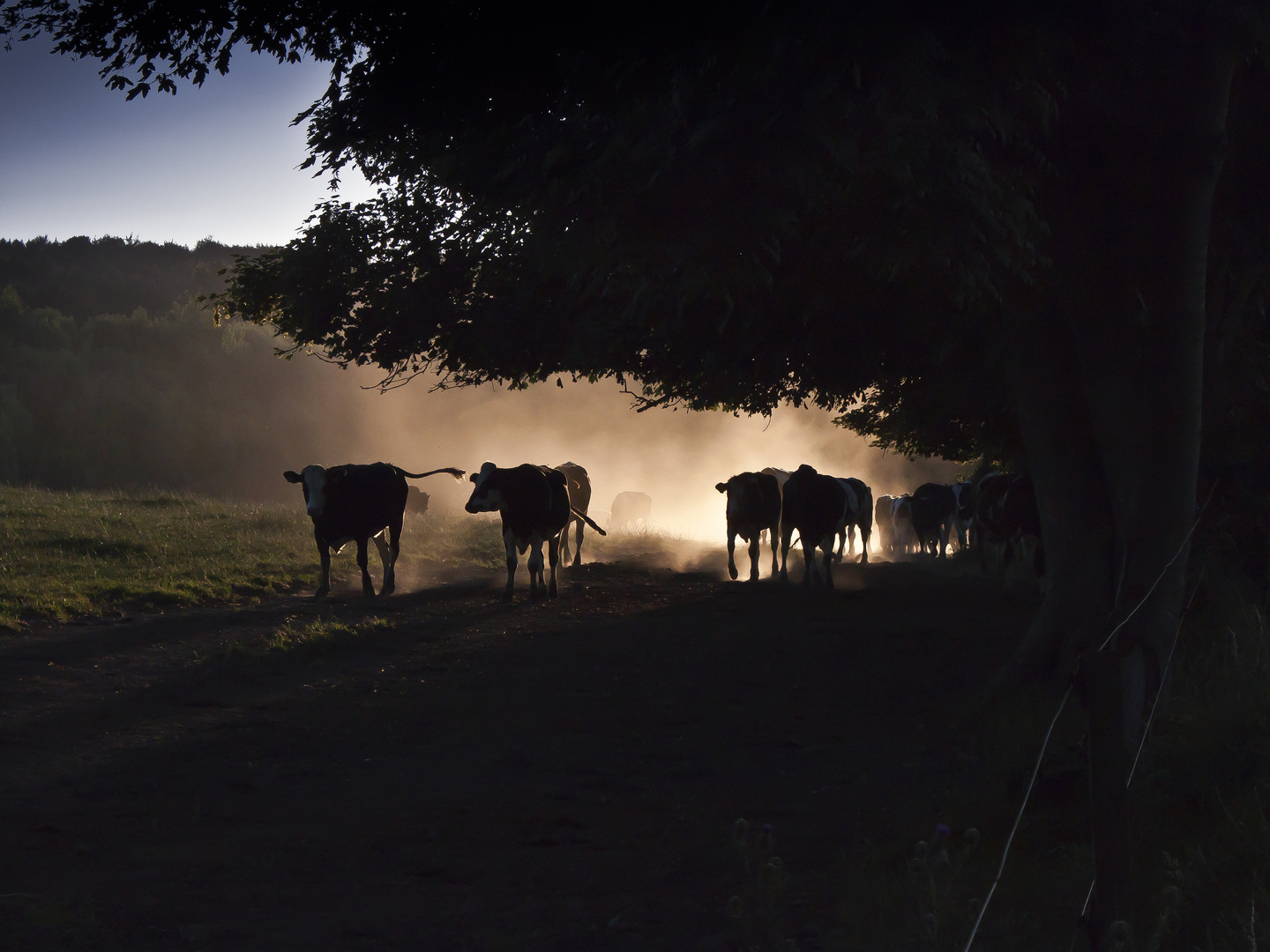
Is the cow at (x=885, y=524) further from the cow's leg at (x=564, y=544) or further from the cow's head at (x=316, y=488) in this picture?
the cow's head at (x=316, y=488)

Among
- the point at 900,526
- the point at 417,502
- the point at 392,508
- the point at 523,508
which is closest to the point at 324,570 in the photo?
the point at 392,508

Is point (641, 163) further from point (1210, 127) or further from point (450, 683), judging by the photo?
point (450, 683)

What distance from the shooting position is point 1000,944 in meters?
4.06

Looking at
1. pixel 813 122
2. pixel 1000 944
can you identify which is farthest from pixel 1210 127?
pixel 1000 944

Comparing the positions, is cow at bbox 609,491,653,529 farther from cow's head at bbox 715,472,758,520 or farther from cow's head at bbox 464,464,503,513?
cow's head at bbox 464,464,503,513

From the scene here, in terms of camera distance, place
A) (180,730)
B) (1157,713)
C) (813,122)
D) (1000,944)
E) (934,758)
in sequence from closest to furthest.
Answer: (1000,944) < (813,122) < (1157,713) < (934,758) < (180,730)

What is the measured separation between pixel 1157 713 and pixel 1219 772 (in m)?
1.16

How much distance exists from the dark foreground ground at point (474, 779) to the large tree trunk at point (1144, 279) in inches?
71.1

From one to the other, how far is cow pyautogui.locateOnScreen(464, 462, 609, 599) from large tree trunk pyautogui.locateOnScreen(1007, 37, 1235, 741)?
31.9 feet

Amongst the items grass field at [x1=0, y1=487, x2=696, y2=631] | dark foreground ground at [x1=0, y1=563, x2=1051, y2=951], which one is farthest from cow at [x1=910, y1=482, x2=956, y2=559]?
dark foreground ground at [x1=0, y1=563, x2=1051, y2=951]

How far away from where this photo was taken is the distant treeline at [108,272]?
79.6 metres

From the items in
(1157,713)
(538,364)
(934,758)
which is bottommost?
(934,758)

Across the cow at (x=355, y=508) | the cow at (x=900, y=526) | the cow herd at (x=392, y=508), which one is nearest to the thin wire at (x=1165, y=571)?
the cow herd at (x=392, y=508)

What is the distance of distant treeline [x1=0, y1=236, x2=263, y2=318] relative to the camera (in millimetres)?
79562
